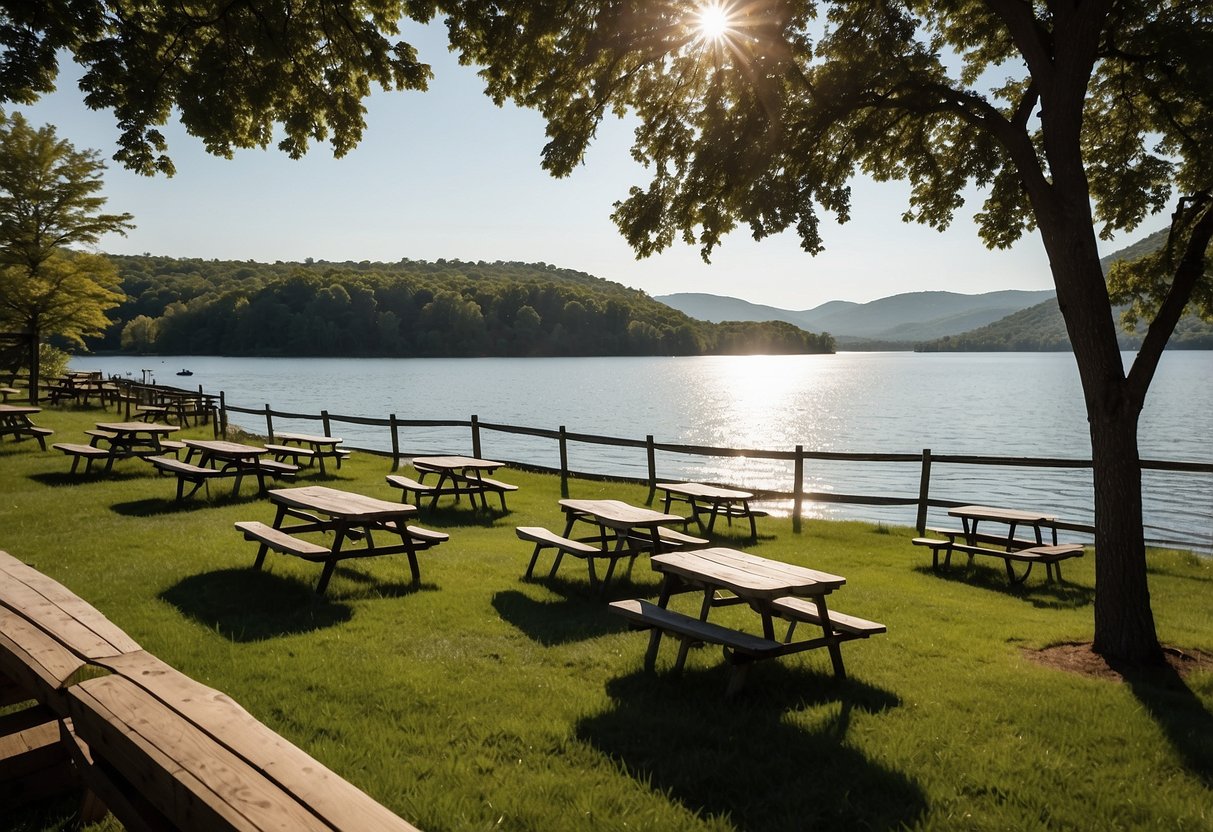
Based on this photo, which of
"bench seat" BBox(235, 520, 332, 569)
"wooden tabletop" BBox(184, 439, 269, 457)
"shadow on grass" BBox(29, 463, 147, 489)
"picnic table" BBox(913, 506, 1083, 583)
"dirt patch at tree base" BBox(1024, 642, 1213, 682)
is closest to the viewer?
"dirt patch at tree base" BBox(1024, 642, 1213, 682)

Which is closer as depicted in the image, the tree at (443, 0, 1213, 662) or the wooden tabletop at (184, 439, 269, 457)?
the tree at (443, 0, 1213, 662)

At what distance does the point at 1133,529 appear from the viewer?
650 centimetres

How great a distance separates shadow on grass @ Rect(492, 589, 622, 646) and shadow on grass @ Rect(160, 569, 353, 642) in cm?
149

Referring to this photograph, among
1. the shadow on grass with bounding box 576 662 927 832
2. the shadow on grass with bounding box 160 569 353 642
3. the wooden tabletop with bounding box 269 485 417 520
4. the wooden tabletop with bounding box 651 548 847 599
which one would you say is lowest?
the shadow on grass with bounding box 160 569 353 642

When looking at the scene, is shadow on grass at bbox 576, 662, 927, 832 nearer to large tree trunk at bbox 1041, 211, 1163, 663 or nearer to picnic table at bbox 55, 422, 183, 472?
large tree trunk at bbox 1041, 211, 1163, 663

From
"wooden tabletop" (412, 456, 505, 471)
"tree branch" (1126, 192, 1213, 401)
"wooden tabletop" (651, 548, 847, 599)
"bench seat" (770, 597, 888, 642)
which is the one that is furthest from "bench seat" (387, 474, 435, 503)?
"tree branch" (1126, 192, 1213, 401)

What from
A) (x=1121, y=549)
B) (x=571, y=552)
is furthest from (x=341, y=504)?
(x=1121, y=549)

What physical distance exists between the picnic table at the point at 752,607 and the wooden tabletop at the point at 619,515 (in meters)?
1.65

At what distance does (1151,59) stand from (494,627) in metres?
8.55

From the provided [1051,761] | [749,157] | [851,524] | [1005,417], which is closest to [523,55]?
[749,157]

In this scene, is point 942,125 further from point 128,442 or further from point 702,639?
point 128,442

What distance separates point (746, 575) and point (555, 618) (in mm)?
2322

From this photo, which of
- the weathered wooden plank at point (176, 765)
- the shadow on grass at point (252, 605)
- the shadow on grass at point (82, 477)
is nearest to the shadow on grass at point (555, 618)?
the shadow on grass at point (252, 605)

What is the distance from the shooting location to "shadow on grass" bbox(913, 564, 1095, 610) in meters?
9.16
